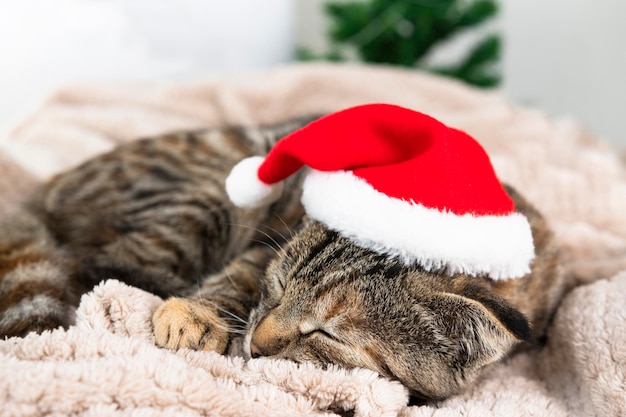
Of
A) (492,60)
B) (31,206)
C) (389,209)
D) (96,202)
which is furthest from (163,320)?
(492,60)

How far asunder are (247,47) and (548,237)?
2846mm

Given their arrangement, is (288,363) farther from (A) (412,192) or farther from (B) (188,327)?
(A) (412,192)

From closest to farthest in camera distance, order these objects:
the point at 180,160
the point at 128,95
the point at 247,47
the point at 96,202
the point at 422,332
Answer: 1. the point at 422,332
2. the point at 96,202
3. the point at 180,160
4. the point at 128,95
5. the point at 247,47

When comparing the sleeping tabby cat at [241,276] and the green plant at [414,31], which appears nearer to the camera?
the sleeping tabby cat at [241,276]

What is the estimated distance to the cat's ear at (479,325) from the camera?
3.16 ft

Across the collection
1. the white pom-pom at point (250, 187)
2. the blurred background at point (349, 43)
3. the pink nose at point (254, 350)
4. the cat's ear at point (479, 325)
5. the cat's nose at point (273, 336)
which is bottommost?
the blurred background at point (349, 43)

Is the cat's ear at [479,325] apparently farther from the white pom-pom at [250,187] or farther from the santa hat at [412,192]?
the white pom-pom at [250,187]

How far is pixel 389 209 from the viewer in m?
1.05

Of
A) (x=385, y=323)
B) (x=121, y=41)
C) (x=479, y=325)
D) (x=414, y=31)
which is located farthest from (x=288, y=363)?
(x=414, y=31)

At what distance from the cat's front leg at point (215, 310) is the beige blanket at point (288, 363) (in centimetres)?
5

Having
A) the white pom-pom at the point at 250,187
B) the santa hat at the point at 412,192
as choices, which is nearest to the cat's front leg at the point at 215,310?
the white pom-pom at the point at 250,187

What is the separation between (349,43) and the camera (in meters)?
3.47

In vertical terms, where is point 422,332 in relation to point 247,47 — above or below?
above

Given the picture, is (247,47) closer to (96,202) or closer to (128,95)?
(128,95)
